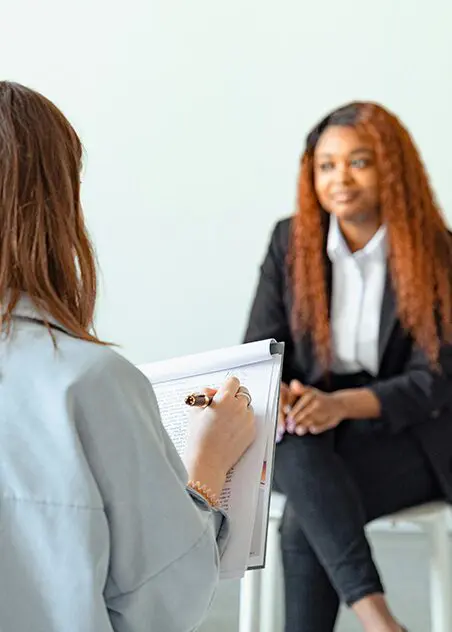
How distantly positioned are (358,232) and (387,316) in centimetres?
20

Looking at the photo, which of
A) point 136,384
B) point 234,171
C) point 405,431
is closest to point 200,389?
point 136,384

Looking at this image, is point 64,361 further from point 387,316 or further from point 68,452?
point 387,316

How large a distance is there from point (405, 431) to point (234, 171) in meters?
0.90

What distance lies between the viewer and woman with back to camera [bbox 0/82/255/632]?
36.9 inches

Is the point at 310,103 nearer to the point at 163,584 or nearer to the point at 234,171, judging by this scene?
the point at 234,171

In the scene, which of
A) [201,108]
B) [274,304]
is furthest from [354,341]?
[201,108]

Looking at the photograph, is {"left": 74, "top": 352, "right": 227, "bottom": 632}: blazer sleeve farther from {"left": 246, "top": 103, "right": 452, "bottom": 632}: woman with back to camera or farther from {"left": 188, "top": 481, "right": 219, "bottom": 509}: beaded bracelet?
{"left": 246, "top": 103, "right": 452, "bottom": 632}: woman with back to camera

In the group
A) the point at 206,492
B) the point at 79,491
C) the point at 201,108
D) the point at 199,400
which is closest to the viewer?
the point at 79,491

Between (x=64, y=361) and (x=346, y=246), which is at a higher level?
(x=64, y=361)

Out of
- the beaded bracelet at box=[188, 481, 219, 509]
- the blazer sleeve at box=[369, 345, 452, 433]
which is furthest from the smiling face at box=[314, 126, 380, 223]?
the beaded bracelet at box=[188, 481, 219, 509]

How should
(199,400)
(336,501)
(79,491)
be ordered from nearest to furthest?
(79,491) < (199,400) < (336,501)

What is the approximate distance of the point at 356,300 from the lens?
222 cm

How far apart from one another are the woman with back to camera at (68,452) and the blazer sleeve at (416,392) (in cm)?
108

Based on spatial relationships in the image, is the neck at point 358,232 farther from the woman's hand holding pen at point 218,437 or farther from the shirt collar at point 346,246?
the woman's hand holding pen at point 218,437
